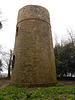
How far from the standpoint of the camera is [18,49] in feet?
29.0

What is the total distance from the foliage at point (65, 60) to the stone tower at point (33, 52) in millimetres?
11368

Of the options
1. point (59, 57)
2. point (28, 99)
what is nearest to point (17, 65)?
point (28, 99)

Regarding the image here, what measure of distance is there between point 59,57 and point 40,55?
12870 mm

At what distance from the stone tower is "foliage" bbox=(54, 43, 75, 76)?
1137cm

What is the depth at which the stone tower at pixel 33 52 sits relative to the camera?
7.75m

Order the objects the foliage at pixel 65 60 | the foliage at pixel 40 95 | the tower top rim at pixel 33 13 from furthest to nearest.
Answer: the foliage at pixel 65 60, the tower top rim at pixel 33 13, the foliage at pixel 40 95

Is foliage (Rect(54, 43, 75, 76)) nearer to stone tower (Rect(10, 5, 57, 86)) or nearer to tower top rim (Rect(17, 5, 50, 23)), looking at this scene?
stone tower (Rect(10, 5, 57, 86))

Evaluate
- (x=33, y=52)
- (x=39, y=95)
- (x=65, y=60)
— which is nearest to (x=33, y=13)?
(x=33, y=52)

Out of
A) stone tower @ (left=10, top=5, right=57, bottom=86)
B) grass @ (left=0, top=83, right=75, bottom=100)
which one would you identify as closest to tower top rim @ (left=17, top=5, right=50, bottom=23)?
stone tower @ (left=10, top=5, right=57, bottom=86)

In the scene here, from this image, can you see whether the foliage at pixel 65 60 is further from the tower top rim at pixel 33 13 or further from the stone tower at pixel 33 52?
the tower top rim at pixel 33 13

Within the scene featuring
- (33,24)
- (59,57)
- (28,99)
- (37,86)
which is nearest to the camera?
(28,99)

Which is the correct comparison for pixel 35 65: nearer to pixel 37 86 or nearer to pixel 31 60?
pixel 31 60

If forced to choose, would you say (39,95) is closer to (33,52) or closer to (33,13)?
(33,52)

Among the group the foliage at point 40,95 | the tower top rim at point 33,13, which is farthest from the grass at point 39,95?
the tower top rim at point 33,13
